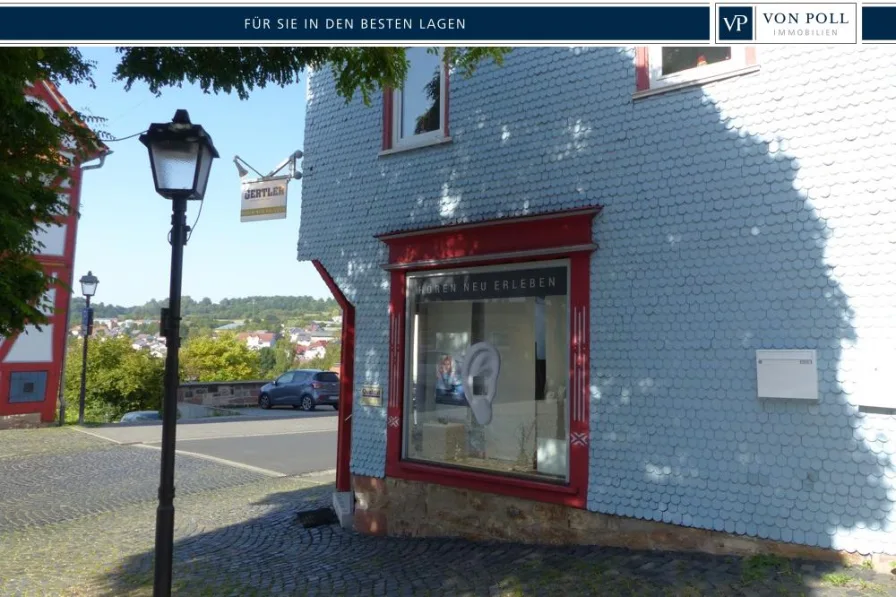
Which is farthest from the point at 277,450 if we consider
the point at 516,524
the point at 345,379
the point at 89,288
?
the point at 516,524

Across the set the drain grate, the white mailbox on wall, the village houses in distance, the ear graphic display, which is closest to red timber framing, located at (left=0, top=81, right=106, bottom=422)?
the drain grate

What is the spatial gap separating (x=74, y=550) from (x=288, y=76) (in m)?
5.73

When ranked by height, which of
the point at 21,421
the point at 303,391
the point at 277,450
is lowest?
the point at 277,450

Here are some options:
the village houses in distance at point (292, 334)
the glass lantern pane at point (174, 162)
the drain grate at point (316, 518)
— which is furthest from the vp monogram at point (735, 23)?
the village houses in distance at point (292, 334)

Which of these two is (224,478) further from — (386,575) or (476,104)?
(476,104)

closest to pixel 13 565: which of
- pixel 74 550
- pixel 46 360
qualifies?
pixel 74 550

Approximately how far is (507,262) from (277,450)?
416 inches

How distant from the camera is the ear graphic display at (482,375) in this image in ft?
25.7

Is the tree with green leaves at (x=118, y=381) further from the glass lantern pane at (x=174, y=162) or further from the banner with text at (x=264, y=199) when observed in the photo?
the glass lantern pane at (x=174, y=162)

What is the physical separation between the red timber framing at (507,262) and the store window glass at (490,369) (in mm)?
123

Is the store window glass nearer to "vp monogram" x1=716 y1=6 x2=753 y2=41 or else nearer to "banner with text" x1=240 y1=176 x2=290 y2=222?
"vp monogram" x1=716 y1=6 x2=753 y2=41

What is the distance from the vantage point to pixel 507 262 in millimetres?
7520

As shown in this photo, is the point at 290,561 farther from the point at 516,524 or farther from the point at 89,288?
the point at 89,288

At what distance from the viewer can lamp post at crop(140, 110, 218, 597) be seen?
17.6 ft
